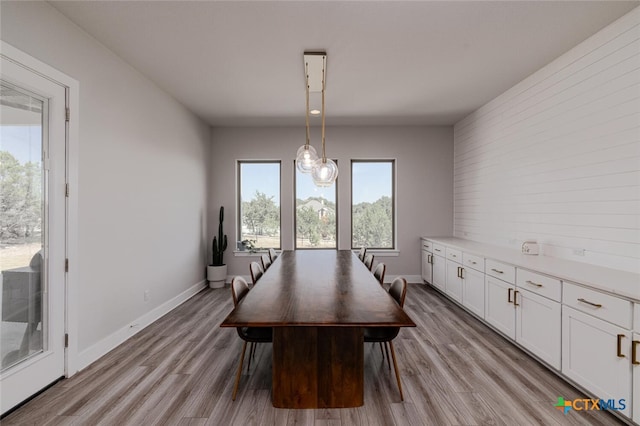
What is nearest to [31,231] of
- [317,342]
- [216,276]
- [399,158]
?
[317,342]

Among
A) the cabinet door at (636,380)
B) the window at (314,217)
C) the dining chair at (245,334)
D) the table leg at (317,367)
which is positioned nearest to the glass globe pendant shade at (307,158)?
the dining chair at (245,334)

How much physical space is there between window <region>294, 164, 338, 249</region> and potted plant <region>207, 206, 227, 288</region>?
1328mm

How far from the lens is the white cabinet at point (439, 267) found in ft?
14.5

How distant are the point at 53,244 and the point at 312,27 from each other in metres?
2.62

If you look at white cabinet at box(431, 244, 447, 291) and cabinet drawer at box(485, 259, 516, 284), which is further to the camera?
white cabinet at box(431, 244, 447, 291)

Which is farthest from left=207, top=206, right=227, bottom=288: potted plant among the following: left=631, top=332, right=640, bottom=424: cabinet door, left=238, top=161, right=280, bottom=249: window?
left=631, top=332, right=640, bottom=424: cabinet door

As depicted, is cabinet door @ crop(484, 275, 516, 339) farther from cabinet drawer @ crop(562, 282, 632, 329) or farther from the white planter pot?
the white planter pot

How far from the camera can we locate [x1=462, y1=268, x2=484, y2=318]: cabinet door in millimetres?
3369

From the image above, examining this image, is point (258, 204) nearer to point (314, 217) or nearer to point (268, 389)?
point (314, 217)

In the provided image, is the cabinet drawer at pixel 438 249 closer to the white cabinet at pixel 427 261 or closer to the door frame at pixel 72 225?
the white cabinet at pixel 427 261

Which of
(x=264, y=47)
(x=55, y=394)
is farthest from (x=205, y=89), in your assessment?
(x=55, y=394)

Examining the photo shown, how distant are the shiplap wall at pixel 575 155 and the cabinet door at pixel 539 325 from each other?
614 millimetres

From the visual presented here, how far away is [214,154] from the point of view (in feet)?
17.7

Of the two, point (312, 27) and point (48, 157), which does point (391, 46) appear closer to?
point (312, 27)
